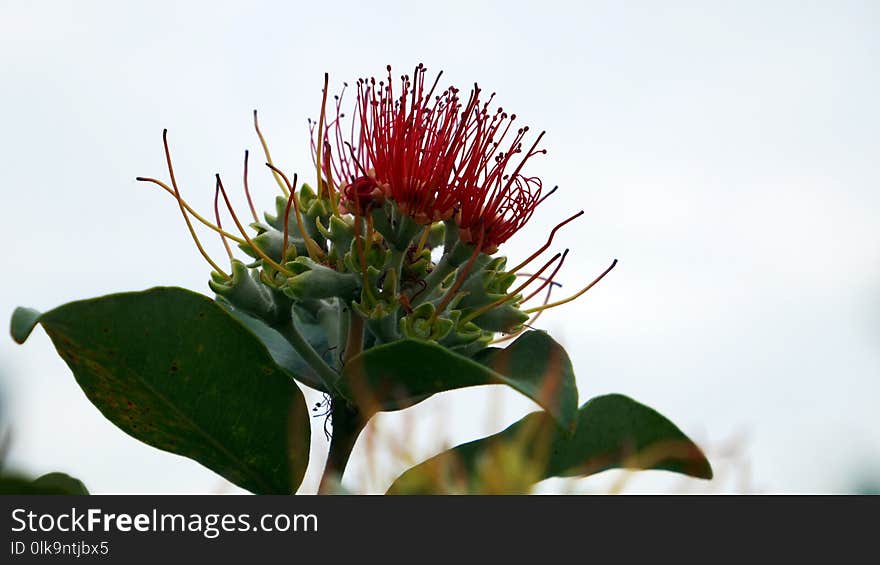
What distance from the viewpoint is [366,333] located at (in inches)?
95.8

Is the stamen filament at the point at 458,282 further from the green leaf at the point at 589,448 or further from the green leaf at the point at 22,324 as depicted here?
the green leaf at the point at 22,324

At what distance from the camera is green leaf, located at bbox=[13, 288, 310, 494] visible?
203cm

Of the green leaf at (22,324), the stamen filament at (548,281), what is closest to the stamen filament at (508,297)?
the stamen filament at (548,281)

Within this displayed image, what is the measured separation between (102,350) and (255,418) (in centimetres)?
32

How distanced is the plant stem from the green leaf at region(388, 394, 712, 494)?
0.69 ft

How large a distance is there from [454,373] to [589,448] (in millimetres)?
383

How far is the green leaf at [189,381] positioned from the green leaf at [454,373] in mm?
153

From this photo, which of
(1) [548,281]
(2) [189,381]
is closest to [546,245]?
(1) [548,281]

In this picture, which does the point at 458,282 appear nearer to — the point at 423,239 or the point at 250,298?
the point at 423,239

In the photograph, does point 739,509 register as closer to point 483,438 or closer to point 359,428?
point 483,438

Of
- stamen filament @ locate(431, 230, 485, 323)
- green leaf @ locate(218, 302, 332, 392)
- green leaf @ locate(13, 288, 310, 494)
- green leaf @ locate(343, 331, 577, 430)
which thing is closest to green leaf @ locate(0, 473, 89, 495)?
green leaf @ locate(13, 288, 310, 494)

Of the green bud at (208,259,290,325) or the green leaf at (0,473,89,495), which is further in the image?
the green bud at (208,259,290,325)

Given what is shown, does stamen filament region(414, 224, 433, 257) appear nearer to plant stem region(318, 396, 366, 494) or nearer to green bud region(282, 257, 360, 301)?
green bud region(282, 257, 360, 301)

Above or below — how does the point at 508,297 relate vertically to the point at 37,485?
above
